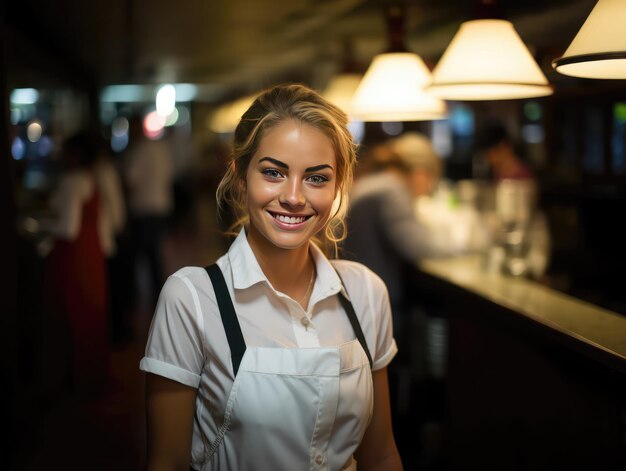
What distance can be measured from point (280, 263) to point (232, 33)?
4.58 metres

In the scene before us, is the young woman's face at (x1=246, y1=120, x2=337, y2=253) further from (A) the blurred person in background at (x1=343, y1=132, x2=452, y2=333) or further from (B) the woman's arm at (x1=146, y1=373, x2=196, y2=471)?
(A) the blurred person in background at (x1=343, y1=132, x2=452, y2=333)

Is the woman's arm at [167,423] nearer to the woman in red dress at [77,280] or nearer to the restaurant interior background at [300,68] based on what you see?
the restaurant interior background at [300,68]

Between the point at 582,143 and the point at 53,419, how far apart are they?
4.38 metres

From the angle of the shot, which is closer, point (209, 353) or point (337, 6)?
point (209, 353)

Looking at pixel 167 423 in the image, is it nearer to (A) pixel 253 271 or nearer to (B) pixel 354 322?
(A) pixel 253 271

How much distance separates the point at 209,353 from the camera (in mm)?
1684

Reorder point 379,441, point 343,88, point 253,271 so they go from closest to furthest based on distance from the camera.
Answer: point 253,271
point 379,441
point 343,88

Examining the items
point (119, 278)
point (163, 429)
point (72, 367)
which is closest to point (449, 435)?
point (163, 429)

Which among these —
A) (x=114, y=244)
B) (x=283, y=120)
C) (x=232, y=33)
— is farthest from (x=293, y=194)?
(x=114, y=244)

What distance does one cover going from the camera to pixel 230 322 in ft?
5.56

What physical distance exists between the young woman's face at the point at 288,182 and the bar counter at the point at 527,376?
1050 mm

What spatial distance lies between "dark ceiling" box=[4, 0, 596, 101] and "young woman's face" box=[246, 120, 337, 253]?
2.17 feet

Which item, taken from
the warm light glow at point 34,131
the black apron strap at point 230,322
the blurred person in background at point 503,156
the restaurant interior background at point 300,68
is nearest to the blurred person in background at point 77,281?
the restaurant interior background at point 300,68

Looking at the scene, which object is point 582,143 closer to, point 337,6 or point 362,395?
point 337,6
